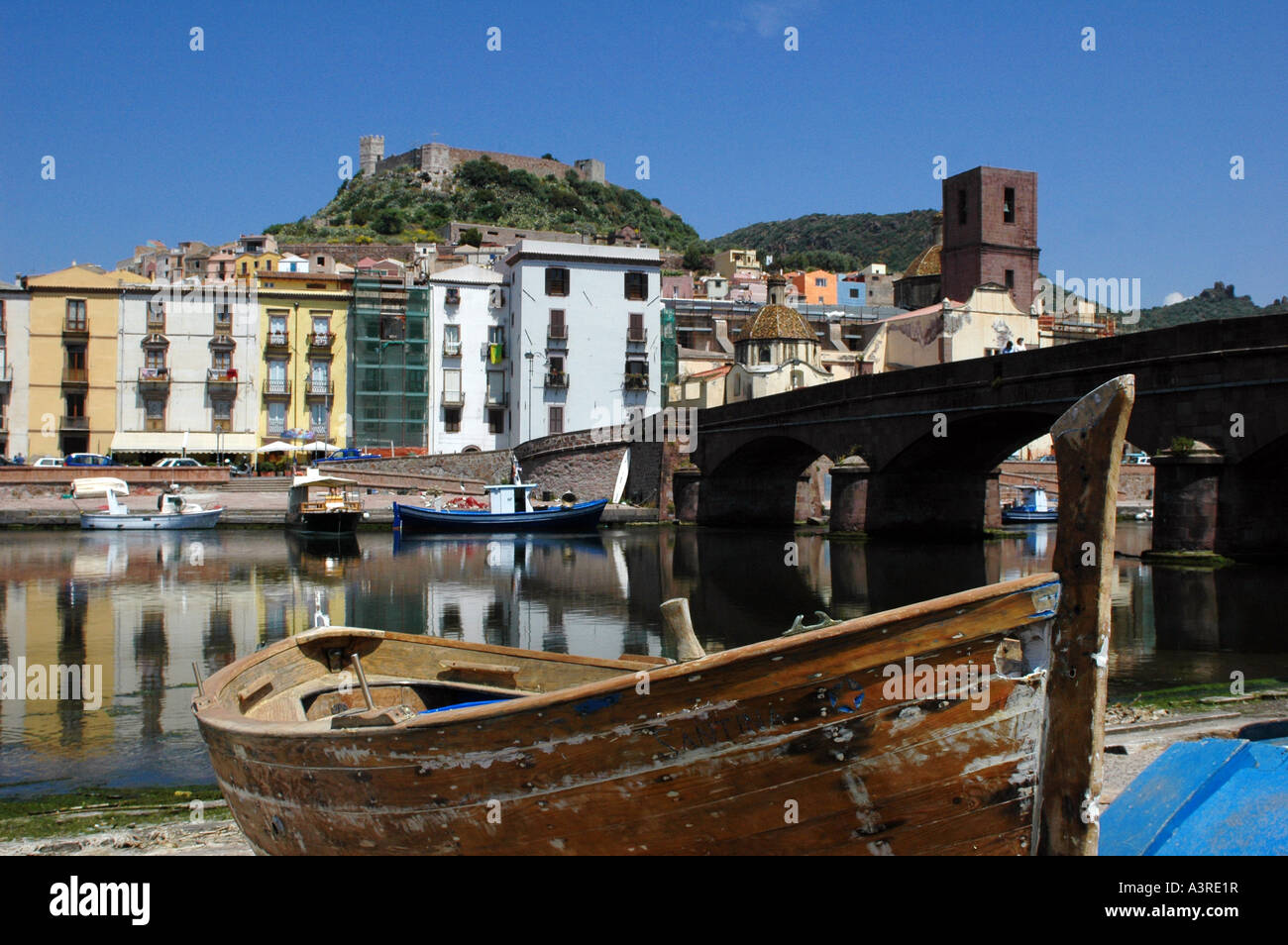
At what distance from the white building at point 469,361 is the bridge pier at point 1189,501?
37.1 m

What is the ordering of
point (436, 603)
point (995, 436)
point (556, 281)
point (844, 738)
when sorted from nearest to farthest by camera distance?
1. point (844, 738)
2. point (436, 603)
3. point (995, 436)
4. point (556, 281)

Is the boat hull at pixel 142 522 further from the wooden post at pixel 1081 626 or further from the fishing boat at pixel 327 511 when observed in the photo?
the wooden post at pixel 1081 626

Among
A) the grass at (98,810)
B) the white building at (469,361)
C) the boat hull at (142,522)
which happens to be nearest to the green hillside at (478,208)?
the white building at (469,361)

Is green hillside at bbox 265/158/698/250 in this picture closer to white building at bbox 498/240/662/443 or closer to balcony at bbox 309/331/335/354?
balcony at bbox 309/331/335/354

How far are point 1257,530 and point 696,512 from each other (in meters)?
25.2

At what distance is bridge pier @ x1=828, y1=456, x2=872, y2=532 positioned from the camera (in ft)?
122

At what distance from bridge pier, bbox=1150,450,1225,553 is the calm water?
1150mm

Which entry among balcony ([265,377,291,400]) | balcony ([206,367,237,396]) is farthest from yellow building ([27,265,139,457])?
balcony ([265,377,291,400])

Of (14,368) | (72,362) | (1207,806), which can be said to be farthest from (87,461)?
(1207,806)

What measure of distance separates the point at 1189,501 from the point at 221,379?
44.5 metres

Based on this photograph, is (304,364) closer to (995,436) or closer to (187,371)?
(187,371)

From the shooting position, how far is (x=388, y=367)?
182 ft

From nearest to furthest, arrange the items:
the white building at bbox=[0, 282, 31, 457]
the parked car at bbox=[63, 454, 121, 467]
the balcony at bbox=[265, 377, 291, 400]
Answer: the parked car at bbox=[63, 454, 121, 467] → the white building at bbox=[0, 282, 31, 457] → the balcony at bbox=[265, 377, 291, 400]

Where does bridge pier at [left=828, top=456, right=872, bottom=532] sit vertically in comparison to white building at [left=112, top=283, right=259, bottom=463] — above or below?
below
